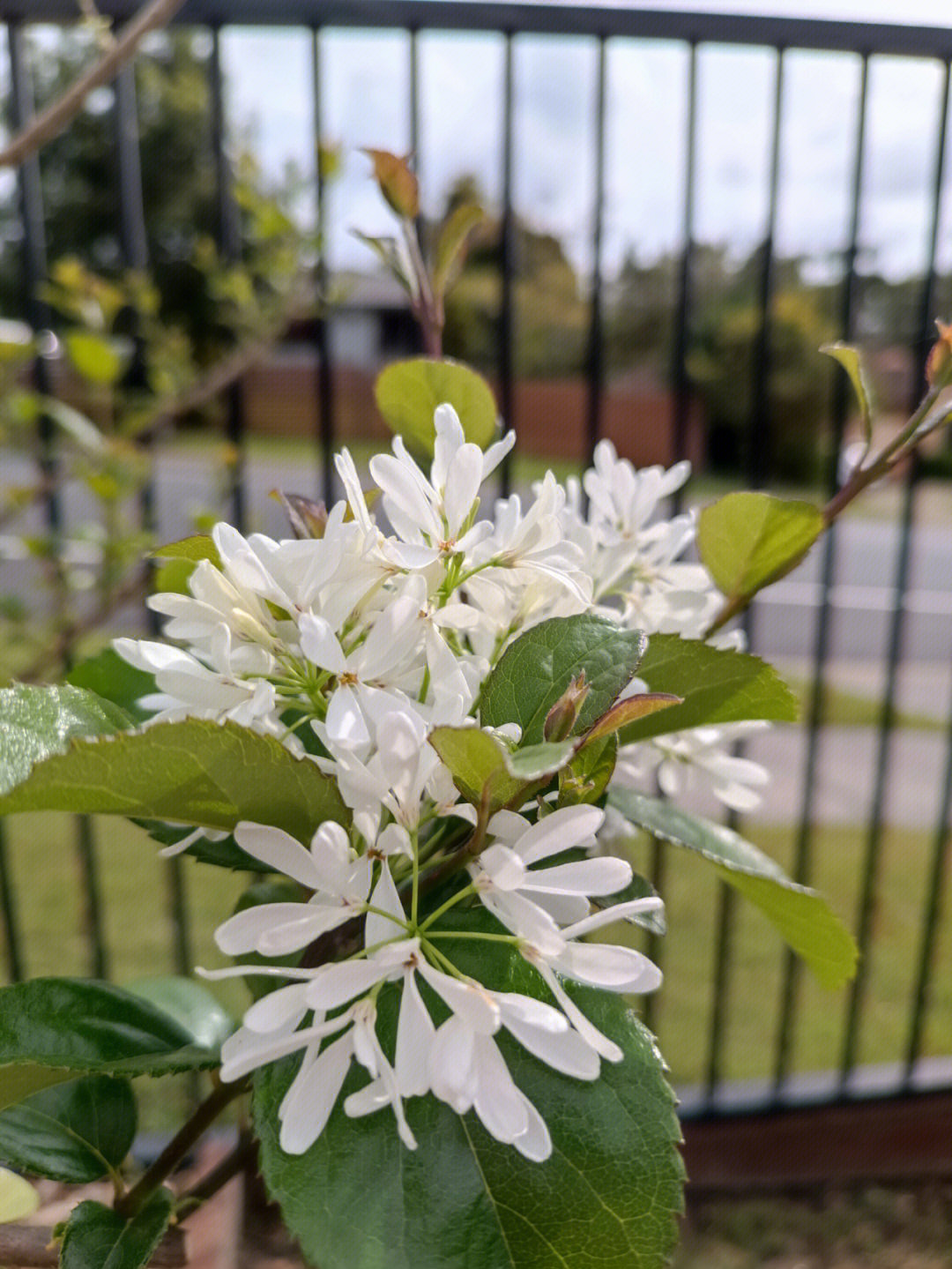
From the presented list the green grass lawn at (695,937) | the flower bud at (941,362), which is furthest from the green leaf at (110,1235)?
the green grass lawn at (695,937)

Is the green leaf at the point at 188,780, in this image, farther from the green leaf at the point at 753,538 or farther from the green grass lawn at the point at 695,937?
the green grass lawn at the point at 695,937

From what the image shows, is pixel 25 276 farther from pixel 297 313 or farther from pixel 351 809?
pixel 351 809

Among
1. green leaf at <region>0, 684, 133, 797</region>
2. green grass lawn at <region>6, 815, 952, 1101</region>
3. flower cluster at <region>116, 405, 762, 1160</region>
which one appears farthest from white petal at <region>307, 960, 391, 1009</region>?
green grass lawn at <region>6, 815, 952, 1101</region>

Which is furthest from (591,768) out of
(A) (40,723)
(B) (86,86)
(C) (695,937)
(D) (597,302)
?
(C) (695,937)

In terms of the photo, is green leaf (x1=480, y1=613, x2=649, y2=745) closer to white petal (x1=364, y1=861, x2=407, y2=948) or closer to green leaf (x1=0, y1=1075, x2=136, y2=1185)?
white petal (x1=364, y1=861, x2=407, y2=948)

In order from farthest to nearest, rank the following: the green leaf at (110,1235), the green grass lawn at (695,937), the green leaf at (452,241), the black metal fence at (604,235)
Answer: the green grass lawn at (695,937) < the black metal fence at (604,235) < the green leaf at (452,241) < the green leaf at (110,1235)

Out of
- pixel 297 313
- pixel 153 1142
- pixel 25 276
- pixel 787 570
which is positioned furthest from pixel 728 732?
pixel 297 313
